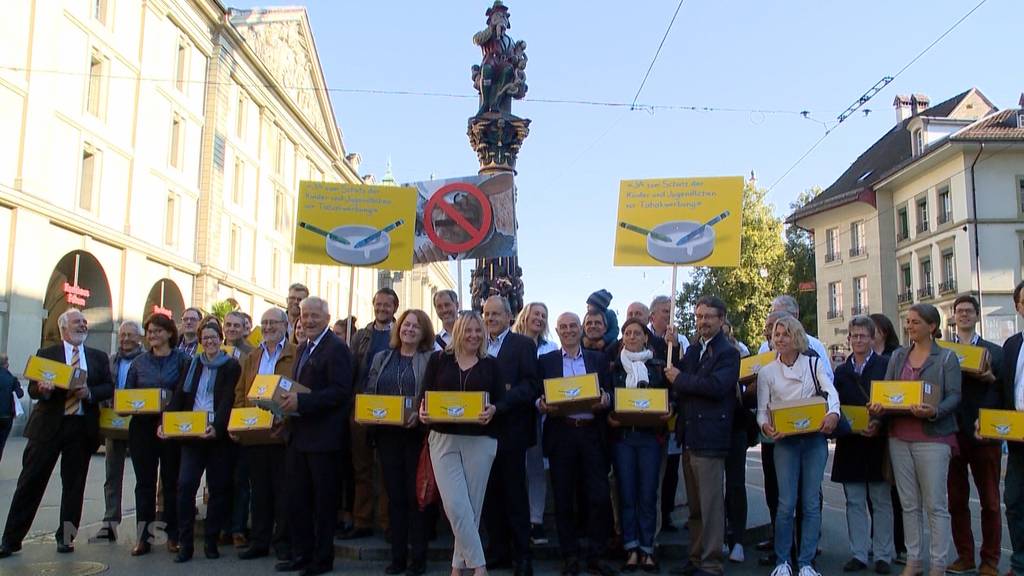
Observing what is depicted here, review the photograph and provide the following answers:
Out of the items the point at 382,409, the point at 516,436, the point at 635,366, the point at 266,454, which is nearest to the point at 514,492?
the point at 516,436

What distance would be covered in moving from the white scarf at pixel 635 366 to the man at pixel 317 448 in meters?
2.28

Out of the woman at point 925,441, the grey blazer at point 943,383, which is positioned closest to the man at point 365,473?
the woman at point 925,441

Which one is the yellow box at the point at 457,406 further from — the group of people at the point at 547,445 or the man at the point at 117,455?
the man at the point at 117,455

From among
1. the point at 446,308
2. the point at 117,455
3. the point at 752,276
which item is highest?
the point at 752,276

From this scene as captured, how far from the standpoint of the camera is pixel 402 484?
670cm

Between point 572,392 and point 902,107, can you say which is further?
point 902,107

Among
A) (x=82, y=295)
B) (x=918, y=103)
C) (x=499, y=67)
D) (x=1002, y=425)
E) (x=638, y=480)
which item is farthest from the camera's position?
(x=918, y=103)

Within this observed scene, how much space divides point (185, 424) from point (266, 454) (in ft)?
2.39

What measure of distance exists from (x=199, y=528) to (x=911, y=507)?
256 inches

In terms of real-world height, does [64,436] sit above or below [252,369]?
below

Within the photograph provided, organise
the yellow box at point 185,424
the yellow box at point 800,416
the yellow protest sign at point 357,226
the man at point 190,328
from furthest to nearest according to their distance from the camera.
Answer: the man at point 190,328, the yellow protest sign at point 357,226, the yellow box at point 185,424, the yellow box at point 800,416

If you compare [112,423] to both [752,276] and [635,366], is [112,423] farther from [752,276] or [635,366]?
[752,276]

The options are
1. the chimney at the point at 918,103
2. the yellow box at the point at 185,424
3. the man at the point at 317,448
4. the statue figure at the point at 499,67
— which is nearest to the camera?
the man at the point at 317,448

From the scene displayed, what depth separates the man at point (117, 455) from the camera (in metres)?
8.11
